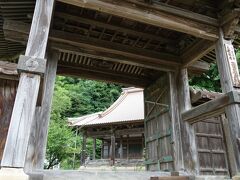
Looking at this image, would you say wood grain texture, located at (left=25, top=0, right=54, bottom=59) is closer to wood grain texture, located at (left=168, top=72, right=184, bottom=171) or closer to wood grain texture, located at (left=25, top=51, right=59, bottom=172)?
wood grain texture, located at (left=25, top=51, right=59, bottom=172)

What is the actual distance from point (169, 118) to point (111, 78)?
82.0 inches

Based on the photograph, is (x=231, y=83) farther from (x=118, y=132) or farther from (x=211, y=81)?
(x=118, y=132)

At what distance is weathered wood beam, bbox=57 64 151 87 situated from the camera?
6223mm

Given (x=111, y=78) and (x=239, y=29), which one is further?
(x=111, y=78)

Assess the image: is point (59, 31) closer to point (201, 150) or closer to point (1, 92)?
point (1, 92)

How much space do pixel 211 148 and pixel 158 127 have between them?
1.44 meters

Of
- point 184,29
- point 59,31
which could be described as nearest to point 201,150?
point 184,29

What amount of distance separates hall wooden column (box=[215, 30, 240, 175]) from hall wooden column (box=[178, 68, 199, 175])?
2.84 feet

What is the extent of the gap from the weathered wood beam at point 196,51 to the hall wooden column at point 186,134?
0.95ft

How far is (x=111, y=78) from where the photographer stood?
22.0 ft

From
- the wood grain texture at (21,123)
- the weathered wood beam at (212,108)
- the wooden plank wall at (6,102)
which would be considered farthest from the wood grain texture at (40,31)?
the weathered wood beam at (212,108)

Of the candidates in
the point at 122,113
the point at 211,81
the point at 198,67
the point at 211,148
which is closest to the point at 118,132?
the point at 122,113

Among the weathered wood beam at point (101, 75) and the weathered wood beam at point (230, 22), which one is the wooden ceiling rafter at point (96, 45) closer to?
the weathered wood beam at point (101, 75)

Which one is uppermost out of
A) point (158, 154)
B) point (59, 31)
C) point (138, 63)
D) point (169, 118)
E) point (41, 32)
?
point (59, 31)
